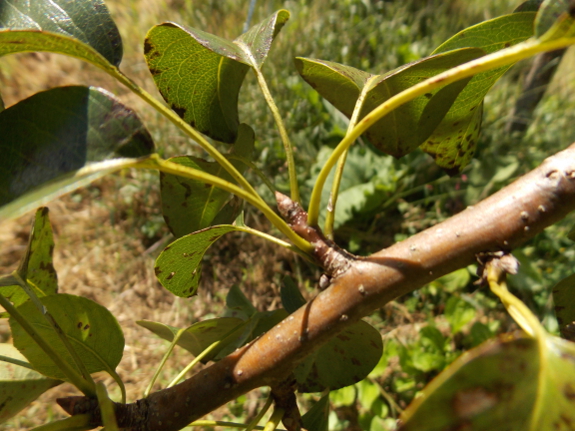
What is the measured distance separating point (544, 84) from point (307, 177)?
1188mm

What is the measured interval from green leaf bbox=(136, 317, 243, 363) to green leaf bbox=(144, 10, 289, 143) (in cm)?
31

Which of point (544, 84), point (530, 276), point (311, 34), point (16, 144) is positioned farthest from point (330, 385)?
point (311, 34)

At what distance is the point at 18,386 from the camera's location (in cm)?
60

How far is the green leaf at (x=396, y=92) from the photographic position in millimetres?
542

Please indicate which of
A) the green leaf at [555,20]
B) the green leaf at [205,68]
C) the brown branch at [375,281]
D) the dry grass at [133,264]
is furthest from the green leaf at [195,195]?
the dry grass at [133,264]

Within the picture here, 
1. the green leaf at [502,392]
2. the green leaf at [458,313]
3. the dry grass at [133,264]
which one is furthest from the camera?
the dry grass at [133,264]

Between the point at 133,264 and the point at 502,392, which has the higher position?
the point at 502,392

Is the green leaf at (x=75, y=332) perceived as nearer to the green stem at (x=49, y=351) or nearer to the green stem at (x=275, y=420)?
the green stem at (x=49, y=351)

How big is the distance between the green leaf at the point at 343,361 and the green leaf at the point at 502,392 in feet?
1.12

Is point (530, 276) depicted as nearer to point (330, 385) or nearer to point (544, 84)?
point (544, 84)

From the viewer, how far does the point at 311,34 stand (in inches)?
98.8

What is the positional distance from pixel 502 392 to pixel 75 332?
0.53 meters

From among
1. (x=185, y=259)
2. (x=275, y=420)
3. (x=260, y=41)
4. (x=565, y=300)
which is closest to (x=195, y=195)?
(x=185, y=259)

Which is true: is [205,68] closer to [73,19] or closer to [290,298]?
[73,19]
